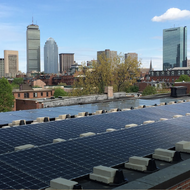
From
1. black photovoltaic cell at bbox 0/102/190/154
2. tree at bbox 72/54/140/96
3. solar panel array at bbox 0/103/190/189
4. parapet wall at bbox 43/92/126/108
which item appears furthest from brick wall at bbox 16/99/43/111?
solar panel array at bbox 0/103/190/189

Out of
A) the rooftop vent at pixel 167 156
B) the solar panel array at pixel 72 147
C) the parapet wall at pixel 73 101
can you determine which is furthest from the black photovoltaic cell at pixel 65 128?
the parapet wall at pixel 73 101

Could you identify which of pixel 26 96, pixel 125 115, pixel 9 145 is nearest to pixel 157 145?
pixel 9 145

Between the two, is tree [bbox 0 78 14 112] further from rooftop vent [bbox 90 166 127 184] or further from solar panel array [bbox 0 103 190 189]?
rooftop vent [bbox 90 166 127 184]

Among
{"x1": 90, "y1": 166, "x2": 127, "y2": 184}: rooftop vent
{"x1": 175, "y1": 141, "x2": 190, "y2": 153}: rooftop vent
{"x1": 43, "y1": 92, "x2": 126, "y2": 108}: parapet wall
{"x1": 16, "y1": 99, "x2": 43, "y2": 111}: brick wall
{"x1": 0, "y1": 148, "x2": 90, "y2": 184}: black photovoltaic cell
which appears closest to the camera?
{"x1": 90, "y1": 166, "x2": 127, "y2": 184}: rooftop vent

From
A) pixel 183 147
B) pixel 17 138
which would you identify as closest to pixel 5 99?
pixel 17 138

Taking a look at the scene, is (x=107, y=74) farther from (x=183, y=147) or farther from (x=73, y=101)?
(x=183, y=147)

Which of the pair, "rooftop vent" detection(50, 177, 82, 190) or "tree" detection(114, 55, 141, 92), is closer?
"rooftop vent" detection(50, 177, 82, 190)

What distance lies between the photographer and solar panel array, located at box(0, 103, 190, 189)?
32.0 feet

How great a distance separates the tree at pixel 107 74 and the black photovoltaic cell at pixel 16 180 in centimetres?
6453

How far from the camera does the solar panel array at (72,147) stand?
32.0 ft

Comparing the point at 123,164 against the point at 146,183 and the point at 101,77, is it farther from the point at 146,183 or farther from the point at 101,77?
the point at 101,77

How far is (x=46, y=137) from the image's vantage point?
15.6 metres

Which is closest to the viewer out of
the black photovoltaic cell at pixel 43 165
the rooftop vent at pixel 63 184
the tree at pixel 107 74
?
the rooftop vent at pixel 63 184

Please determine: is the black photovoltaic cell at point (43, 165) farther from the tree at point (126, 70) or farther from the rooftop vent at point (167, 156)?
the tree at point (126, 70)
